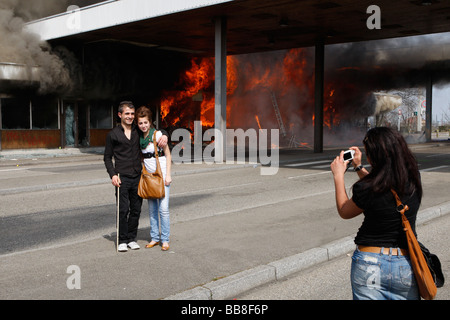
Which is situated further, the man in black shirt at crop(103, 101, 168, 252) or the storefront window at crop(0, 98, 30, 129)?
the storefront window at crop(0, 98, 30, 129)

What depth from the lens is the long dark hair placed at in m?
2.45

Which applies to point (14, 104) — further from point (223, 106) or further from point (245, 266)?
point (245, 266)

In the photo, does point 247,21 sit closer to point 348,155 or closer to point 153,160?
point 153,160

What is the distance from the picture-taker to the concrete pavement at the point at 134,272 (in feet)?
13.1

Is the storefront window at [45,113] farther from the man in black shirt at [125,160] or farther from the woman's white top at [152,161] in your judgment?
the woman's white top at [152,161]

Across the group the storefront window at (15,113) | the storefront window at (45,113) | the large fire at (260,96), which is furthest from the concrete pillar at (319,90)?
the storefront window at (15,113)

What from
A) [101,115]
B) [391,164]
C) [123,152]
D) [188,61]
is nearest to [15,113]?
[101,115]

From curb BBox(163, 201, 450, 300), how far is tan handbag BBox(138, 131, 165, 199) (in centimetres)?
142

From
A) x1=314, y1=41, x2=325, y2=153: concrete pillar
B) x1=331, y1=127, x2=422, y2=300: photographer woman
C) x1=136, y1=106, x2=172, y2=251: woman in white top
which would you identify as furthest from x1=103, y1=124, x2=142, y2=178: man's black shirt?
x1=314, y1=41, x2=325, y2=153: concrete pillar

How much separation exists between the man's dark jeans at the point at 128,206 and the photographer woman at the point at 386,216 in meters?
3.41

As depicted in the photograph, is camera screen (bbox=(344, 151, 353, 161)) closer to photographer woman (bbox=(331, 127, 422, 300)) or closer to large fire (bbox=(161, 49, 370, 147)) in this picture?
photographer woman (bbox=(331, 127, 422, 300))

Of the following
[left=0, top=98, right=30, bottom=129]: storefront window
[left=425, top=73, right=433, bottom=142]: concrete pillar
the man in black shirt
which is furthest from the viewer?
[left=425, top=73, right=433, bottom=142]: concrete pillar

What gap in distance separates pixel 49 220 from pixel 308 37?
17.1m
